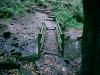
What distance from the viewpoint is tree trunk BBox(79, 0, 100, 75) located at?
16.9 ft

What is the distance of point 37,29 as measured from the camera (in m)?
14.0

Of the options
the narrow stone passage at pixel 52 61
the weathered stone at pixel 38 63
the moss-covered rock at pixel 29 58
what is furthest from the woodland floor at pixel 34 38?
the moss-covered rock at pixel 29 58

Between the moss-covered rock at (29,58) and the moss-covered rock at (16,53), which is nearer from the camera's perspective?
the moss-covered rock at (29,58)

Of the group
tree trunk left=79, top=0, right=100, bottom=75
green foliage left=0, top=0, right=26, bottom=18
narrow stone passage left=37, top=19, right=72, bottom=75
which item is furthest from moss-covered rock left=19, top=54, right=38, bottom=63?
green foliage left=0, top=0, right=26, bottom=18

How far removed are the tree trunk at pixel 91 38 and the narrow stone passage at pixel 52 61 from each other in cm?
175

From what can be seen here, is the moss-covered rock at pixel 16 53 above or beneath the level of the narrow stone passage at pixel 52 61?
above

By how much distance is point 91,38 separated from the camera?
213 inches

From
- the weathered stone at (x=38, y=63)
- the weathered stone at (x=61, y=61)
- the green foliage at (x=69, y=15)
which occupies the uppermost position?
the green foliage at (x=69, y=15)

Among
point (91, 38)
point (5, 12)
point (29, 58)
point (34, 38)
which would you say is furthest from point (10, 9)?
point (91, 38)

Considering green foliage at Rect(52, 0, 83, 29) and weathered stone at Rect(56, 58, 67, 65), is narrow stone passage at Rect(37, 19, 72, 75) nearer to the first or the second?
weathered stone at Rect(56, 58, 67, 65)

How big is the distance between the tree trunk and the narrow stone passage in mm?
1750

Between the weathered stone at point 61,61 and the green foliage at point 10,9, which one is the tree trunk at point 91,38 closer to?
the weathered stone at point 61,61

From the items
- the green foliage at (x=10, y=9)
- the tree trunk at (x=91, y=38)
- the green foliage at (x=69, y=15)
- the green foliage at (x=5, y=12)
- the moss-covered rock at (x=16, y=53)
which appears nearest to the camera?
the tree trunk at (x=91, y=38)

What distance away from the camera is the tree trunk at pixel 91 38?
516 centimetres
